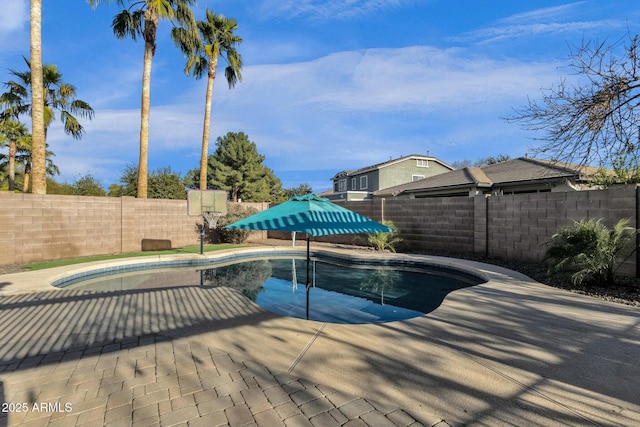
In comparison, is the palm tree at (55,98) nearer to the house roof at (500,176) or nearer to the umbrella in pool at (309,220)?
the umbrella in pool at (309,220)

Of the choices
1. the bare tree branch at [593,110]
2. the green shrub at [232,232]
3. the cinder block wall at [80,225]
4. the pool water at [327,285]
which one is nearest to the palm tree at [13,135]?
the cinder block wall at [80,225]

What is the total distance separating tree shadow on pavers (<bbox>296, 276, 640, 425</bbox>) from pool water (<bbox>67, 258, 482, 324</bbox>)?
5.08 feet

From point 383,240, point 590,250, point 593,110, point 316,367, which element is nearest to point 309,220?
point 316,367

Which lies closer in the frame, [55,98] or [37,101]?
[37,101]

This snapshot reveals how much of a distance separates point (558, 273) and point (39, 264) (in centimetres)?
1320

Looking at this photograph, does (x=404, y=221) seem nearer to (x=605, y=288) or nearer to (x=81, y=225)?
(x=605, y=288)

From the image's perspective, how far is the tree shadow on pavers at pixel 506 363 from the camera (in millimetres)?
2287

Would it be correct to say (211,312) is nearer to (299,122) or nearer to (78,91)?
(78,91)

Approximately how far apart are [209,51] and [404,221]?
43.0ft

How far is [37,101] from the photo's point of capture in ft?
31.2

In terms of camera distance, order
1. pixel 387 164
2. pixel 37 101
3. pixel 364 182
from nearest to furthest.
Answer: pixel 37 101
pixel 387 164
pixel 364 182

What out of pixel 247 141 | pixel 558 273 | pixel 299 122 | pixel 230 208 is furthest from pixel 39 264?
pixel 247 141

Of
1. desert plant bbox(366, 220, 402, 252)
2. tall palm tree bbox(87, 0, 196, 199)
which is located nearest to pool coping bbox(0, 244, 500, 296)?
desert plant bbox(366, 220, 402, 252)

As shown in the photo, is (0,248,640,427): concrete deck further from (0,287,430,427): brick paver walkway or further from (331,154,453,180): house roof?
(331,154,453,180): house roof
